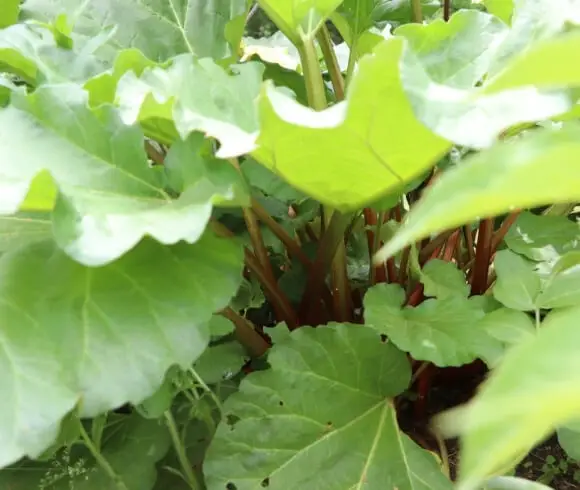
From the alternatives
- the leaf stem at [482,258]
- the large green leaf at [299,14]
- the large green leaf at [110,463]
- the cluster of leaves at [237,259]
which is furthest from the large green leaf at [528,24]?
the large green leaf at [110,463]

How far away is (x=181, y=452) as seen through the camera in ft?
1.70

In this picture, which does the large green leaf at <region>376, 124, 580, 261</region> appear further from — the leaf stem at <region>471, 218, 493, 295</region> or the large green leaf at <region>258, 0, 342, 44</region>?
the leaf stem at <region>471, 218, 493, 295</region>

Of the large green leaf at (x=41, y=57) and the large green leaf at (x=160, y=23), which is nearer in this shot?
the large green leaf at (x=41, y=57)

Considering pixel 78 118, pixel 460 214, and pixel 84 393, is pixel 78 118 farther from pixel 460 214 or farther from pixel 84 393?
pixel 460 214

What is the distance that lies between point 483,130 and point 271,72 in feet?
1.34

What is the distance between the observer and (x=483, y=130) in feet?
1.05

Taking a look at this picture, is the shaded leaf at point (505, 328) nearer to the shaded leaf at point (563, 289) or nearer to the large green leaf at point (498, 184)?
the shaded leaf at point (563, 289)

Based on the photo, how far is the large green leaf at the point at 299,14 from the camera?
0.52m

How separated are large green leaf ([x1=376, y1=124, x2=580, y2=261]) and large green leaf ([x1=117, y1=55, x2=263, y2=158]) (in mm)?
223

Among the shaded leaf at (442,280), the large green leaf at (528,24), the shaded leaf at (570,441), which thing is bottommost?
the shaded leaf at (570,441)

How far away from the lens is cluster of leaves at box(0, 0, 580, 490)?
0.38 meters

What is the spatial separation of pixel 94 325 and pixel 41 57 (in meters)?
0.26

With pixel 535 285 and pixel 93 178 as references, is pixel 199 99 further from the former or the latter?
pixel 535 285

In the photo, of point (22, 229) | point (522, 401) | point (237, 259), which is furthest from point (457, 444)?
point (522, 401)
